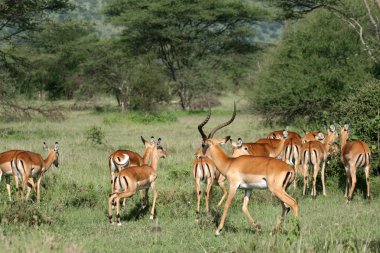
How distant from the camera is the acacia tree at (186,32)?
32594 millimetres

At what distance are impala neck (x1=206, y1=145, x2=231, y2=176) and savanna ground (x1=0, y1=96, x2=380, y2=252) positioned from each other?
648mm

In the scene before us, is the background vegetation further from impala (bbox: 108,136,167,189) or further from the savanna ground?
impala (bbox: 108,136,167,189)

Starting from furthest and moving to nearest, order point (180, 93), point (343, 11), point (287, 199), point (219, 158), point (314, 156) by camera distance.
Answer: point (180, 93), point (343, 11), point (314, 156), point (219, 158), point (287, 199)

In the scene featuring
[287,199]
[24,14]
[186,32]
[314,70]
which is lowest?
[287,199]

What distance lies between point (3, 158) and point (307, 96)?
43.1ft

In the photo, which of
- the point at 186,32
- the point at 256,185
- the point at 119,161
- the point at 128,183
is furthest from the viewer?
the point at 186,32

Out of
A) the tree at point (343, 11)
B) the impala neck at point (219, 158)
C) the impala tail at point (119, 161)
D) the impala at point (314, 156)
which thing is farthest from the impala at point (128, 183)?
the tree at point (343, 11)

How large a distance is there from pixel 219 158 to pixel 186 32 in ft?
87.7

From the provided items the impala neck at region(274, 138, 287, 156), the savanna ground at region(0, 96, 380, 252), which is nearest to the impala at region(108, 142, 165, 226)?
the savanna ground at region(0, 96, 380, 252)

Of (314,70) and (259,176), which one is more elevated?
(314,70)

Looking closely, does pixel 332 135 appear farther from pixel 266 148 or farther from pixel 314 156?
pixel 266 148

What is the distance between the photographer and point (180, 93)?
118ft

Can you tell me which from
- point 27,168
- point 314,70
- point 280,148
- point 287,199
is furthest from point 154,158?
point 314,70

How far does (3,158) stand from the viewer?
925cm
